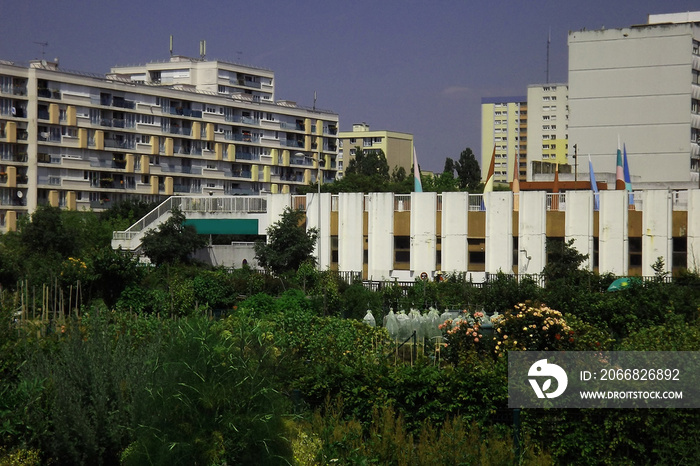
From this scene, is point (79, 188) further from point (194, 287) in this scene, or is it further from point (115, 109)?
point (194, 287)

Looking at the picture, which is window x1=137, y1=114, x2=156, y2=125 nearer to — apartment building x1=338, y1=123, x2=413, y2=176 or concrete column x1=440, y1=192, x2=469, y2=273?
concrete column x1=440, y1=192, x2=469, y2=273

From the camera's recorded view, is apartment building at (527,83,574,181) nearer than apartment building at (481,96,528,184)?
Yes

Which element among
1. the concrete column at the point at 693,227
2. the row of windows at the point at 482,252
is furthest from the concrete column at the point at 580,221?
the concrete column at the point at 693,227

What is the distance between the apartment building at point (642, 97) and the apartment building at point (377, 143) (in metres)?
70.7

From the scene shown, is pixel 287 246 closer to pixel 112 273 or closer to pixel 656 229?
pixel 112 273

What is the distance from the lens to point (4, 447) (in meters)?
9.71

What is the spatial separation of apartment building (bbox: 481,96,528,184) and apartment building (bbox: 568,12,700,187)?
8500 centimetres

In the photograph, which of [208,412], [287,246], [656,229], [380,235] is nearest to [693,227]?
[656,229]

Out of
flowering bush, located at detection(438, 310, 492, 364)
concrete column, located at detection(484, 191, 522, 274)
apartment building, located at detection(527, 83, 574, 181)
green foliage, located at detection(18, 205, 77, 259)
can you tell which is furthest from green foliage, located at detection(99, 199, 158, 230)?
apartment building, located at detection(527, 83, 574, 181)

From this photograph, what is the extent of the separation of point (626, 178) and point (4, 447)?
4331 centimetres

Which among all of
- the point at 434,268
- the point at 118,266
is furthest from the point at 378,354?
the point at 434,268

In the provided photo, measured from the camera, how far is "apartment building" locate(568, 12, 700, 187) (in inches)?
2611

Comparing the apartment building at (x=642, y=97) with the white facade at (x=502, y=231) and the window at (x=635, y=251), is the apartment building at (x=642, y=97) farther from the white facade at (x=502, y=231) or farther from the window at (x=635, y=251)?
the white facade at (x=502, y=231)

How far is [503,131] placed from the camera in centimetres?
15900
